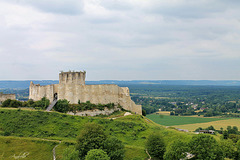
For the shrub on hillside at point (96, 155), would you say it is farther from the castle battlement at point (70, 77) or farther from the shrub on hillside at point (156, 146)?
the castle battlement at point (70, 77)

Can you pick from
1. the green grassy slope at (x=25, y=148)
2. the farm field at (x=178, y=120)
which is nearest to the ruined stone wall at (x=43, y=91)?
the green grassy slope at (x=25, y=148)

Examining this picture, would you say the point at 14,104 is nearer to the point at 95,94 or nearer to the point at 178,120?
the point at 95,94

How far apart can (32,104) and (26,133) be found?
14391mm

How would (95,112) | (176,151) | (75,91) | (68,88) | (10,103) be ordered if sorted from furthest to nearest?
(95,112) → (75,91) → (68,88) → (10,103) → (176,151)

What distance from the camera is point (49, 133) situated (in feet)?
135

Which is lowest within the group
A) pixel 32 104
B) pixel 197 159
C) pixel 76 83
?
pixel 197 159

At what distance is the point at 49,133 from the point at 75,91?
14.7m

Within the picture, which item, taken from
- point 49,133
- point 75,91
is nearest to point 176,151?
point 49,133

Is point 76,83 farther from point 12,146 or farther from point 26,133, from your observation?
point 12,146

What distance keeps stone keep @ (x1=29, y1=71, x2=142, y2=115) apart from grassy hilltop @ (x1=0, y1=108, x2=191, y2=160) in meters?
7.31

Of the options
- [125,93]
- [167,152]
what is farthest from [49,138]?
[125,93]

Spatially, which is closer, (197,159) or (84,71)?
(197,159)

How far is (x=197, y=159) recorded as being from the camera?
32.6 meters

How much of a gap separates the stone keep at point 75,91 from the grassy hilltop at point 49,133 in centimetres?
731
